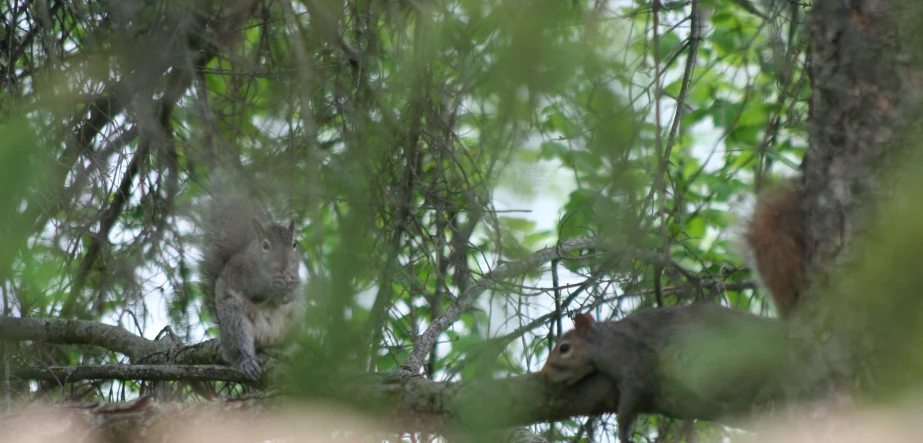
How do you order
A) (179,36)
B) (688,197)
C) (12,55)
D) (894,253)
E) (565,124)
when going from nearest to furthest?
(894,253) → (565,124) → (179,36) → (12,55) → (688,197)

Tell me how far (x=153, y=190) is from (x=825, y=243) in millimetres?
2115

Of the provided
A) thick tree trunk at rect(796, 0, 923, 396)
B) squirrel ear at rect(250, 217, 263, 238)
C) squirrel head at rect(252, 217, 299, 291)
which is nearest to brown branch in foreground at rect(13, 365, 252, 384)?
squirrel head at rect(252, 217, 299, 291)

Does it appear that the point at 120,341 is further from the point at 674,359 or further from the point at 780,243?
the point at 780,243

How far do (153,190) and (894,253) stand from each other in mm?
2436

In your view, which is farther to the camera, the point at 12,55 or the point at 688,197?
the point at 688,197

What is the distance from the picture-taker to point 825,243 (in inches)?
51.0

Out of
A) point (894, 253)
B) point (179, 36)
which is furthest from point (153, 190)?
point (894, 253)

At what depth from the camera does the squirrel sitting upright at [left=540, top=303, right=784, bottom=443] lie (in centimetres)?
113

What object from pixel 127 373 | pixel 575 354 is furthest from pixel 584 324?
pixel 127 373

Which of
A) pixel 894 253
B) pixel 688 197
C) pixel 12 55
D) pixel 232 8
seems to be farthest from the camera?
pixel 688 197

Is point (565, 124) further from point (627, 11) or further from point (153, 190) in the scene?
point (153, 190)

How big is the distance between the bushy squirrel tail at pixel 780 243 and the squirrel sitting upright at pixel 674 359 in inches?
2.9

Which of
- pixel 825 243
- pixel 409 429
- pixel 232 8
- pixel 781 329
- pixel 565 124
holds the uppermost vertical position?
pixel 232 8

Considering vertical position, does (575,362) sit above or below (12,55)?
below
